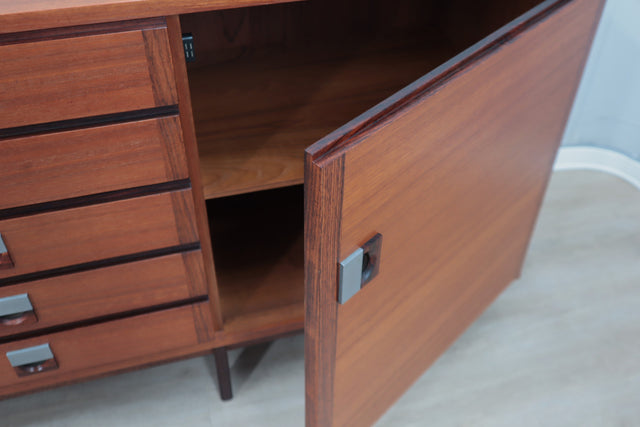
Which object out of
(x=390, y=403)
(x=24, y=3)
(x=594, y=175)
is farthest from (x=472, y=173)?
(x=594, y=175)

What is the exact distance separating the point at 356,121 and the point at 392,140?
5cm

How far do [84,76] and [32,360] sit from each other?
431 mm

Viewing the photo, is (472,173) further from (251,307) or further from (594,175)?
(594,175)

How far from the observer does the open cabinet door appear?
1.76 feet

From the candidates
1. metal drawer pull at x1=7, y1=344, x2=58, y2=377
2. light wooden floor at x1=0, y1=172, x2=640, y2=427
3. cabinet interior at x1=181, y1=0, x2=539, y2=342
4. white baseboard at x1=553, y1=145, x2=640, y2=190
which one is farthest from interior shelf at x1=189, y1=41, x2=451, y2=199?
white baseboard at x1=553, y1=145, x2=640, y2=190

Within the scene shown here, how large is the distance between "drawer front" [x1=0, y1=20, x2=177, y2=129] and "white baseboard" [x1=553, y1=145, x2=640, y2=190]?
108 centimetres

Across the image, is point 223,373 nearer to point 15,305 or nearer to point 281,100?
point 15,305

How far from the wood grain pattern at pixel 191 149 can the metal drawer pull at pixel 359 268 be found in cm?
23

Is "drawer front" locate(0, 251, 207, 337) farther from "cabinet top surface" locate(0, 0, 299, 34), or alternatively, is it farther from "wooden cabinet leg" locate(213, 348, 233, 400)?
"cabinet top surface" locate(0, 0, 299, 34)

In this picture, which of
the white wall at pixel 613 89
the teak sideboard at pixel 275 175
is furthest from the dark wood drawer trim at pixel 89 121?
the white wall at pixel 613 89

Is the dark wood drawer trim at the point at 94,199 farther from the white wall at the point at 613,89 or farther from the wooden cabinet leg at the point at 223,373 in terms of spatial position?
the white wall at the point at 613,89

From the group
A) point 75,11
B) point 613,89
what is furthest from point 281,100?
point 613,89

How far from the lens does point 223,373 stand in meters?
0.96

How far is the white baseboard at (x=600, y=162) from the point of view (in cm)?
140
